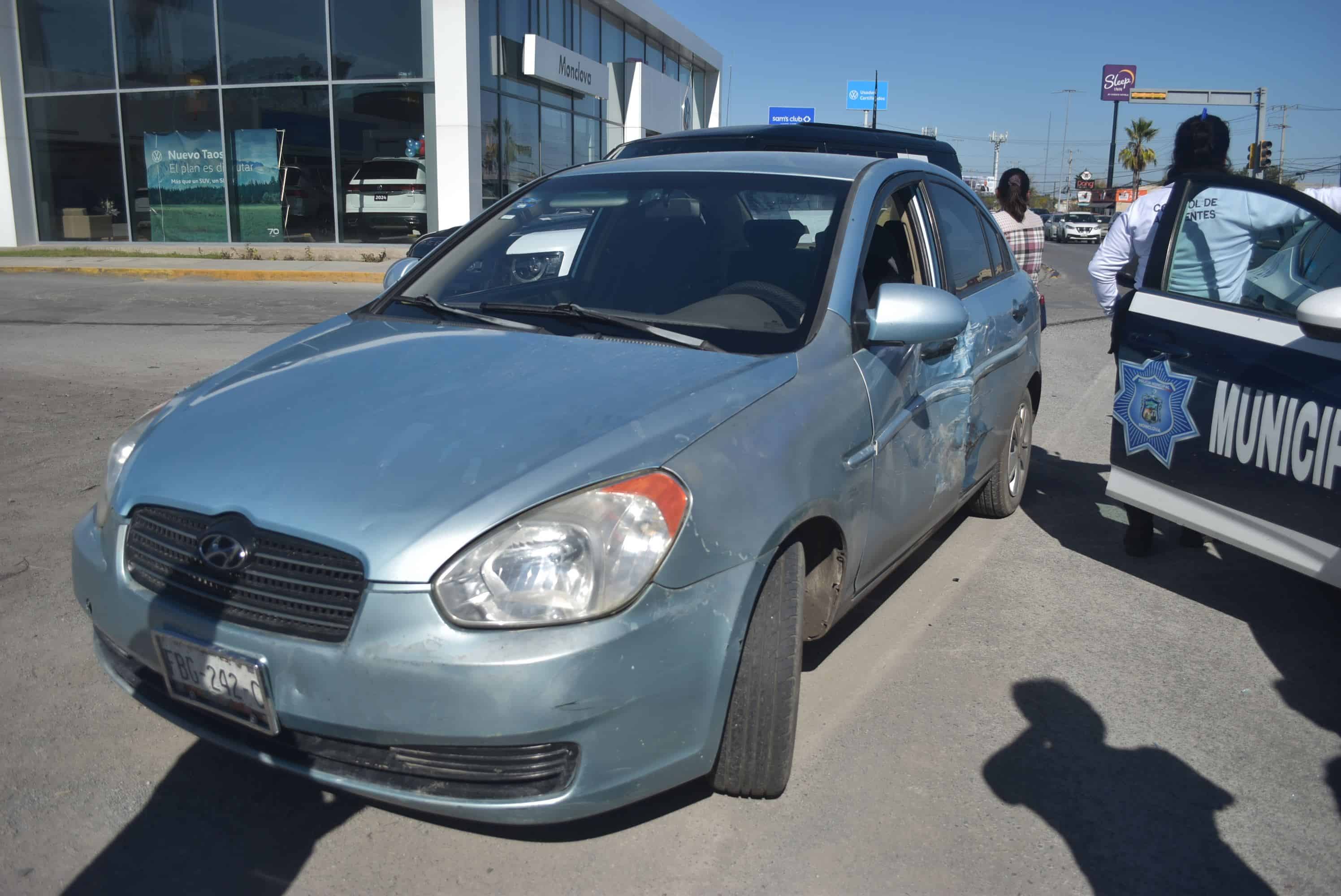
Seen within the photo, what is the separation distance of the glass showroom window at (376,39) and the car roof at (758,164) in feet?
56.9

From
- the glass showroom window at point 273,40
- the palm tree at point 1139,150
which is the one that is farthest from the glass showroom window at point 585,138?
the palm tree at point 1139,150

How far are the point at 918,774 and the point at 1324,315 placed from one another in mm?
1782

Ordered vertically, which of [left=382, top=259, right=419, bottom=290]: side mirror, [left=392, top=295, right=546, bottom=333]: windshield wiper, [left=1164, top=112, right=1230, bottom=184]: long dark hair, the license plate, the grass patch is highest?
[left=1164, top=112, right=1230, bottom=184]: long dark hair

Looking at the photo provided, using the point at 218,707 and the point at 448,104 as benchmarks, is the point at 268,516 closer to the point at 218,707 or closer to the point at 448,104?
the point at 218,707

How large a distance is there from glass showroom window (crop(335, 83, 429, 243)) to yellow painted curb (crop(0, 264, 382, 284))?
12.2 feet

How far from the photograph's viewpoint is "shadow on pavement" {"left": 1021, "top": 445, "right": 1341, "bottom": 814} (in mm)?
3363

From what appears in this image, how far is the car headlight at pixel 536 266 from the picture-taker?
12.0ft

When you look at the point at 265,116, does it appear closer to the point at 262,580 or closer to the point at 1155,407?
the point at 1155,407

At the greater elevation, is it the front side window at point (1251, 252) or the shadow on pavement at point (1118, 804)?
the front side window at point (1251, 252)

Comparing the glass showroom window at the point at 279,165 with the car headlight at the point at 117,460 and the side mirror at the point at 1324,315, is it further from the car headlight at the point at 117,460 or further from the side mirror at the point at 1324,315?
the side mirror at the point at 1324,315

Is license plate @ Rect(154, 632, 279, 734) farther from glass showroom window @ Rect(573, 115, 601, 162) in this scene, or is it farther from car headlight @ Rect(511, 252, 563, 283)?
glass showroom window @ Rect(573, 115, 601, 162)

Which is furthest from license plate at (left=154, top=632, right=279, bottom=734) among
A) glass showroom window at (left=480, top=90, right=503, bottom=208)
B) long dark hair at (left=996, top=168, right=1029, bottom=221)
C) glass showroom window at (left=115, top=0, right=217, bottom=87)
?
glass showroom window at (left=115, top=0, right=217, bottom=87)

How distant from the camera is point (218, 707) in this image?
224cm

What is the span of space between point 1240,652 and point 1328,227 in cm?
149
